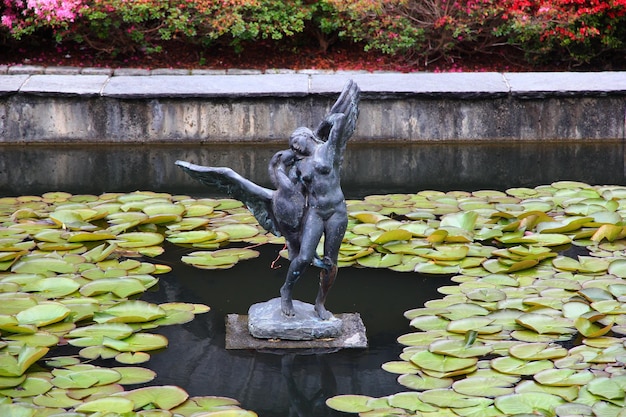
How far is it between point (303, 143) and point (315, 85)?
4.26m

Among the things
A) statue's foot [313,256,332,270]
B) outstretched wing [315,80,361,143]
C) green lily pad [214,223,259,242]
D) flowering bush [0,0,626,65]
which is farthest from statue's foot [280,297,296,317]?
flowering bush [0,0,626,65]

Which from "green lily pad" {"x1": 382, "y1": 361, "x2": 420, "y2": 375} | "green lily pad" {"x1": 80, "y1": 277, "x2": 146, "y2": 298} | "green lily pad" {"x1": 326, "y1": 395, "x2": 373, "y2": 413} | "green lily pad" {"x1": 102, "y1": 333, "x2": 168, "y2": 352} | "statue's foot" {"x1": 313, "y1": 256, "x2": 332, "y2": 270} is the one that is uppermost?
"statue's foot" {"x1": 313, "y1": 256, "x2": 332, "y2": 270}

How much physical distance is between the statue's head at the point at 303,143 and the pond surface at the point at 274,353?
91cm

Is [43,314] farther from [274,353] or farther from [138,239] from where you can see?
[138,239]

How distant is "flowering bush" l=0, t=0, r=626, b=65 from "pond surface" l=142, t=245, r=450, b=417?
176 inches

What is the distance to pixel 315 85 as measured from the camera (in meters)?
8.50

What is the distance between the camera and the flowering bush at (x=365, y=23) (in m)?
9.43

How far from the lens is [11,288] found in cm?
495

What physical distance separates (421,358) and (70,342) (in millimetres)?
1562

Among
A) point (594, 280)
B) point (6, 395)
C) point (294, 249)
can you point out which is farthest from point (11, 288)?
point (594, 280)

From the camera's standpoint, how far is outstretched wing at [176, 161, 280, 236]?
4457 mm

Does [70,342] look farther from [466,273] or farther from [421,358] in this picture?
[466,273]

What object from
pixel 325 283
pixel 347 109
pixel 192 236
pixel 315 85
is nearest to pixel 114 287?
pixel 192 236

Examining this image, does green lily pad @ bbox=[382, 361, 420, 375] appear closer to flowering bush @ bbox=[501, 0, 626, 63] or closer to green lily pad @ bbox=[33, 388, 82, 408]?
green lily pad @ bbox=[33, 388, 82, 408]
